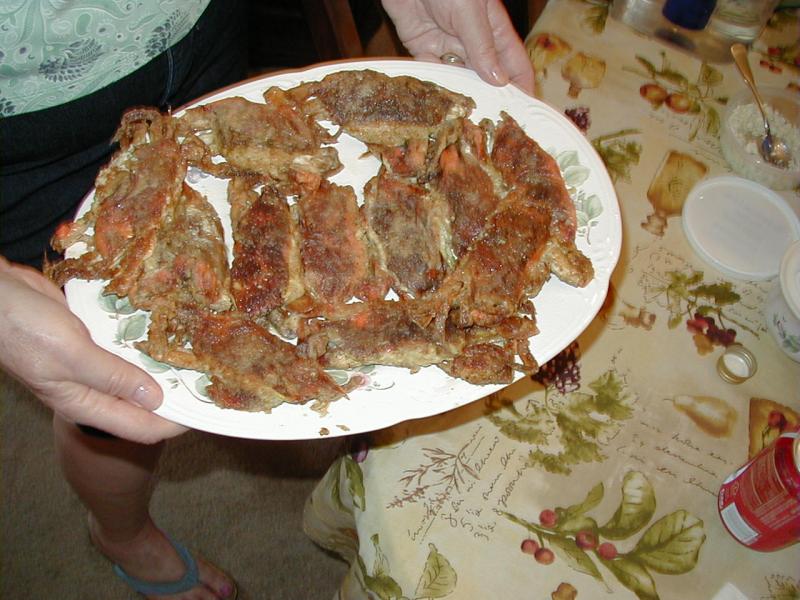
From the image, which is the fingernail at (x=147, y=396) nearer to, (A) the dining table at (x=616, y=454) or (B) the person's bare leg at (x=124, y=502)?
(A) the dining table at (x=616, y=454)

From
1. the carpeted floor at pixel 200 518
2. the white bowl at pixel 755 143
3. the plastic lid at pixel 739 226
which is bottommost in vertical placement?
the carpeted floor at pixel 200 518

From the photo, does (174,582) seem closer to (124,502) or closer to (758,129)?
(124,502)

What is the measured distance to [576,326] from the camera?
125 cm

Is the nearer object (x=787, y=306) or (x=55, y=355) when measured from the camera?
(x=55, y=355)

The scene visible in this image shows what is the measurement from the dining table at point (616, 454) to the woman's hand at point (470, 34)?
0.31 m

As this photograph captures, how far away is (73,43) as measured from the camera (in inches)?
51.5

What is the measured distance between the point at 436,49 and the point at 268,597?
6.94 feet

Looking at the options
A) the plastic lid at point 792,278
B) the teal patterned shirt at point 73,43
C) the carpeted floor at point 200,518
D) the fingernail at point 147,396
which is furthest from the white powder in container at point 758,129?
the carpeted floor at point 200,518

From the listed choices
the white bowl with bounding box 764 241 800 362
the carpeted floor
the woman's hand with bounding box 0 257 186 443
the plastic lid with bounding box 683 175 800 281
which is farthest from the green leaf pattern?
the carpeted floor

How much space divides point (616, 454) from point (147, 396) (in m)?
0.96

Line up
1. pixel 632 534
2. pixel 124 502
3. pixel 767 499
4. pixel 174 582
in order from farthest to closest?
pixel 174 582, pixel 124 502, pixel 632 534, pixel 767 499

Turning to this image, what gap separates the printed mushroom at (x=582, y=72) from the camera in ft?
5.63

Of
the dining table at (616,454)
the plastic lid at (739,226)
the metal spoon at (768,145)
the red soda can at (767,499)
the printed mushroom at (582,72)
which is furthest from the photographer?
the printed mushroom at (582,72)

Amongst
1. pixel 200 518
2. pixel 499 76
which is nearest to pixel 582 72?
pixel 499 76
